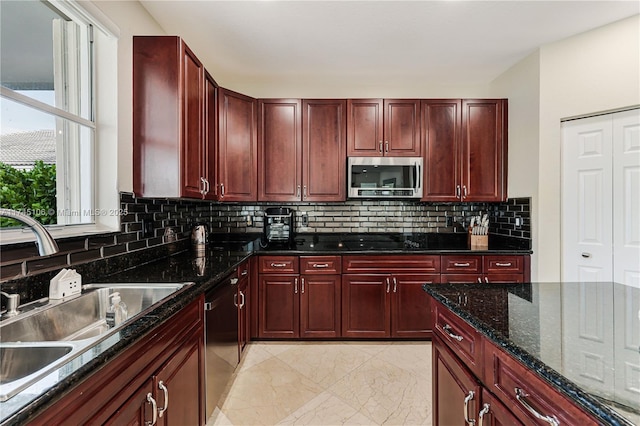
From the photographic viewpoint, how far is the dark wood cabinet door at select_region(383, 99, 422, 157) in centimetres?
317

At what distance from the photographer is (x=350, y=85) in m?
3.44

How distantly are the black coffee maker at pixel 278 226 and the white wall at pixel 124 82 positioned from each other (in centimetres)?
142

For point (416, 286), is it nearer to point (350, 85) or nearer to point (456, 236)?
point (456, 236)

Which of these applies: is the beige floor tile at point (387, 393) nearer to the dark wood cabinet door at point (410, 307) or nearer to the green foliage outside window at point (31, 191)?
the dark wood cabinet door at point (410, 307)

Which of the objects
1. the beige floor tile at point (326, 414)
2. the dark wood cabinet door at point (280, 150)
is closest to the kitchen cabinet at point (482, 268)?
the beige floor tile at point (326, 414)

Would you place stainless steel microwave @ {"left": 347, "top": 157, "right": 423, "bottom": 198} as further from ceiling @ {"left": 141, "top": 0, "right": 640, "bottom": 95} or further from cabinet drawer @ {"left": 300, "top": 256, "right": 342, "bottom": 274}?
ceiling @ {"left": 141, "top": 0, "right": 640, "bottom": 95}

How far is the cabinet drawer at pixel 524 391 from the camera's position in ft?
2.35

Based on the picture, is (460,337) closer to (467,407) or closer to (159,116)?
(467,407)

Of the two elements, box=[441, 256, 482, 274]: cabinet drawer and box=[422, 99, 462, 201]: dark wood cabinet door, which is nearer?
box=[441, 256, 482, 274]: cabinet drawer

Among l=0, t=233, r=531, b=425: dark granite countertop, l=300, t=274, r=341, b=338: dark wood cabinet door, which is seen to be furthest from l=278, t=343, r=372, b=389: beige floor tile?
l=0, t=233, r=531, b=425: dark granite countertop

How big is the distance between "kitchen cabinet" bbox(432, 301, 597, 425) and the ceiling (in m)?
2.08

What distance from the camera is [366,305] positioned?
2891mm

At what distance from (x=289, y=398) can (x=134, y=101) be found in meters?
2.19

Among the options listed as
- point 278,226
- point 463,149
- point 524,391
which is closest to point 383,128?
point 463,149
